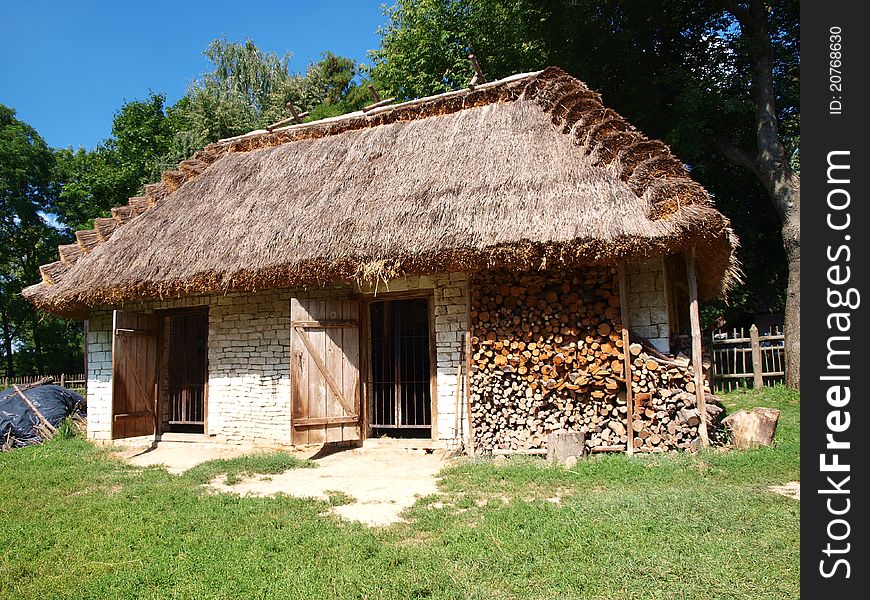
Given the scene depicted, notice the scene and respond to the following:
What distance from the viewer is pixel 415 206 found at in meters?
7.37

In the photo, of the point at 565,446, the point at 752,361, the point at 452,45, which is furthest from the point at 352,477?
the point at 452,45

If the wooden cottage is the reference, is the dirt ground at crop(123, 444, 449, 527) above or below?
below

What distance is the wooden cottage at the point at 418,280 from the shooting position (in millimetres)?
6488

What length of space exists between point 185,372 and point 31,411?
2.80m

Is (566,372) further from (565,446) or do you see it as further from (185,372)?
(185,372)

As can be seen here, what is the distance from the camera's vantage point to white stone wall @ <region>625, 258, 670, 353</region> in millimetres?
6680

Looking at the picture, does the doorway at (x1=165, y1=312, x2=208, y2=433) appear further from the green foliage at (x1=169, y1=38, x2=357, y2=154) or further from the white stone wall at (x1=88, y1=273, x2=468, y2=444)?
the green foliage at (x1=169, y1=38, x2=357, y2=154)

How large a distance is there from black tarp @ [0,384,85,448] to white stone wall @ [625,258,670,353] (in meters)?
9.89

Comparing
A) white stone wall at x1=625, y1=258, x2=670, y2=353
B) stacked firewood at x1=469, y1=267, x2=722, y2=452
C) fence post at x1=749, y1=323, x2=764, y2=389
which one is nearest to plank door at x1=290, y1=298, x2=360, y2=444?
stacked firewood at x1=469, y1=267, x2=722, y2=452

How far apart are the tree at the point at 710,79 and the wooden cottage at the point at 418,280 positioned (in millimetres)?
3873

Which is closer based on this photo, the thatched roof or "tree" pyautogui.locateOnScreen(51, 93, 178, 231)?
the thatched roof

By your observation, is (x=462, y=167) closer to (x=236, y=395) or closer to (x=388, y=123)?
(x=388, y=123)

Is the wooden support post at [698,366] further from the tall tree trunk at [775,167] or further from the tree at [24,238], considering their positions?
the tree at [24,238]

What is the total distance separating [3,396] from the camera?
10.7 meters
